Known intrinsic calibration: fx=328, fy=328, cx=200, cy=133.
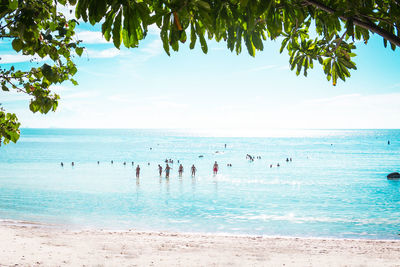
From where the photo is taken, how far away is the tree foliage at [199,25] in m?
2.21

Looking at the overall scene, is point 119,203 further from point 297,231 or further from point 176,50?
point 176,50

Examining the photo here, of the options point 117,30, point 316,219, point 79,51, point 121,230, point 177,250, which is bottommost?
point 316,219

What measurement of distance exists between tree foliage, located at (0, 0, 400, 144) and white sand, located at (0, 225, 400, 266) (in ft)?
23.2

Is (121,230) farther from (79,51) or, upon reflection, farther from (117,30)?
(117,30)

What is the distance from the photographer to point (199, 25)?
257cm

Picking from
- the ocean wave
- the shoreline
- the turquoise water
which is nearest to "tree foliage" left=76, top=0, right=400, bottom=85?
the shoreline

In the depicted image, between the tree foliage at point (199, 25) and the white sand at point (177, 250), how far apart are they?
23.2ft

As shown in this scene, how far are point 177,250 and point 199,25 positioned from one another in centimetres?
1028

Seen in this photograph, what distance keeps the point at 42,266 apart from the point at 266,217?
524 inches

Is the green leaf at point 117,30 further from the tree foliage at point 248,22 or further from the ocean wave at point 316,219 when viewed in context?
the ocean wave at point 316,219

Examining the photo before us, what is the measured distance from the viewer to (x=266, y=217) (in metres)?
19.2

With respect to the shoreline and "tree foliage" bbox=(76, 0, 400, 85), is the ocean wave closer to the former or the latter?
the shoreline

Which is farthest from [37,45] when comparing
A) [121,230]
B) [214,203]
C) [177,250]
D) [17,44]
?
[214,203]

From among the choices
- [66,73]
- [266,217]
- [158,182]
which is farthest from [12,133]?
[158,182]
